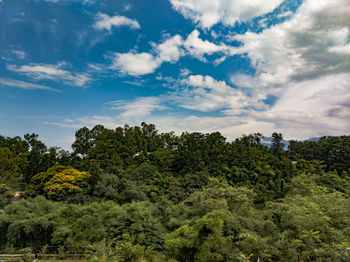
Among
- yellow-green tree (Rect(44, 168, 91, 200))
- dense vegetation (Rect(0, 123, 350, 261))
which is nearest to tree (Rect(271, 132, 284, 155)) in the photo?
dense vegetation (Rect(0, 123, 350, 261))

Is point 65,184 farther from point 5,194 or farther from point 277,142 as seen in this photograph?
point 277,142

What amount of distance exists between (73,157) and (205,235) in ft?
77.0

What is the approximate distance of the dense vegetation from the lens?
8.99 meters

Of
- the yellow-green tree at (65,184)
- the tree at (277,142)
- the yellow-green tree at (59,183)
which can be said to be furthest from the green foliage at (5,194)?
the tree at (277,142)

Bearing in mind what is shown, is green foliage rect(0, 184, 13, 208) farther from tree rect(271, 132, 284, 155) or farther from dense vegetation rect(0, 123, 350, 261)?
tree rect(271, 132, 284, 155)

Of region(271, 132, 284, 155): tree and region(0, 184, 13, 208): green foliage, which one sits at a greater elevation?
region(271, 132, 284, 155): tree

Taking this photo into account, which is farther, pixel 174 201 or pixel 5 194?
pixel 174 201

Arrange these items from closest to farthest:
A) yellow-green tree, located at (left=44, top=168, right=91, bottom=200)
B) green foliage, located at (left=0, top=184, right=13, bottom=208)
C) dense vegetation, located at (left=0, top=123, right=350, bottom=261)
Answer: dense vegetation, located at (left=0, top=123, right=350, bottom=261) < green foliage, located at (left=0, top=184, right=13, bottom=208) < yellow-green tree, located at (left=44, top=168, right=91, bottom=200)

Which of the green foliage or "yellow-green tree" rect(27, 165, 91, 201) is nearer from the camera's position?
the green foliage

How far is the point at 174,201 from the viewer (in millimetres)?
19547

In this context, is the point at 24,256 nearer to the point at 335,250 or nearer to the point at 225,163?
the point at 335,250

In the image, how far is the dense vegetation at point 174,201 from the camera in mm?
8992

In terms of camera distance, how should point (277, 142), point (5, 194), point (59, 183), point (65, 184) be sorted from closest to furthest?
point (5, 194), point (65, 184), point (59, 183), point (277, 142)

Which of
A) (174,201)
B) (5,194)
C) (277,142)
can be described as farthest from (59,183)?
(277,142)
